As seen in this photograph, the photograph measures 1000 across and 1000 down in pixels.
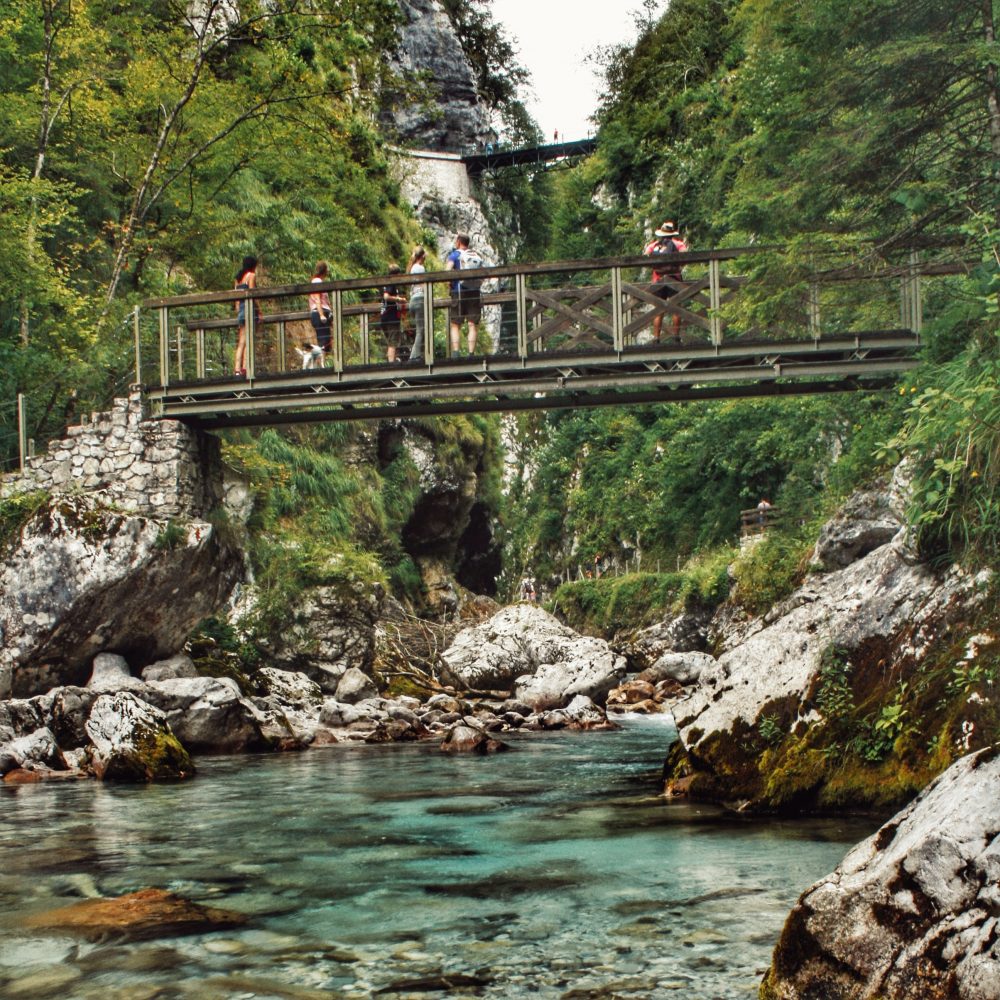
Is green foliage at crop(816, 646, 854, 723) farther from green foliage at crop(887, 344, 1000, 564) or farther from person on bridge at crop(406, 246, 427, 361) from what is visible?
person on bridge at crop(406, 246, 427, 361)

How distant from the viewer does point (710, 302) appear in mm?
13992

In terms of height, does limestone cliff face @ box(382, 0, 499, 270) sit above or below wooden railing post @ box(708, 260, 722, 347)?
above

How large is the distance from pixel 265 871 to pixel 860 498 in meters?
8.95

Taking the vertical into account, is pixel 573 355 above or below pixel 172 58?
below

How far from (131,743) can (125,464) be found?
5059 mm

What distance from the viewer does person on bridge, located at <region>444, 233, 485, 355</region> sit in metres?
14.8

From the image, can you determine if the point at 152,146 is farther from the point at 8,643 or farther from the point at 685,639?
the point at 685,639

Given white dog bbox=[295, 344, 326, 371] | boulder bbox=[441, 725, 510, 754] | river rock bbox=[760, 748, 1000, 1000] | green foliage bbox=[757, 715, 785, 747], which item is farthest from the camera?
white dog bbox=[295, 344, 326, 371]

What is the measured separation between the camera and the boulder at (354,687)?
674 inches

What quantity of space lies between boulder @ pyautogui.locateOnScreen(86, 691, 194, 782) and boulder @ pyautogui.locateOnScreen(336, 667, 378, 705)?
5.25 m

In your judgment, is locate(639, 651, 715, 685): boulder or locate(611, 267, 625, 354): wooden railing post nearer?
locate(611, 267, 625, 354): wooden railing post

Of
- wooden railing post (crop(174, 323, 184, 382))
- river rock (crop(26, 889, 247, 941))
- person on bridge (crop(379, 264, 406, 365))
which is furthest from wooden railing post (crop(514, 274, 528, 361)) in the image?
river rock (crop(26, 889, 247, 941))

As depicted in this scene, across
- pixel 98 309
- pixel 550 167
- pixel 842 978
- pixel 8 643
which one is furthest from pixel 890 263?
pixel 550 167

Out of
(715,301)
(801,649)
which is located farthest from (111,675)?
(801,649)
